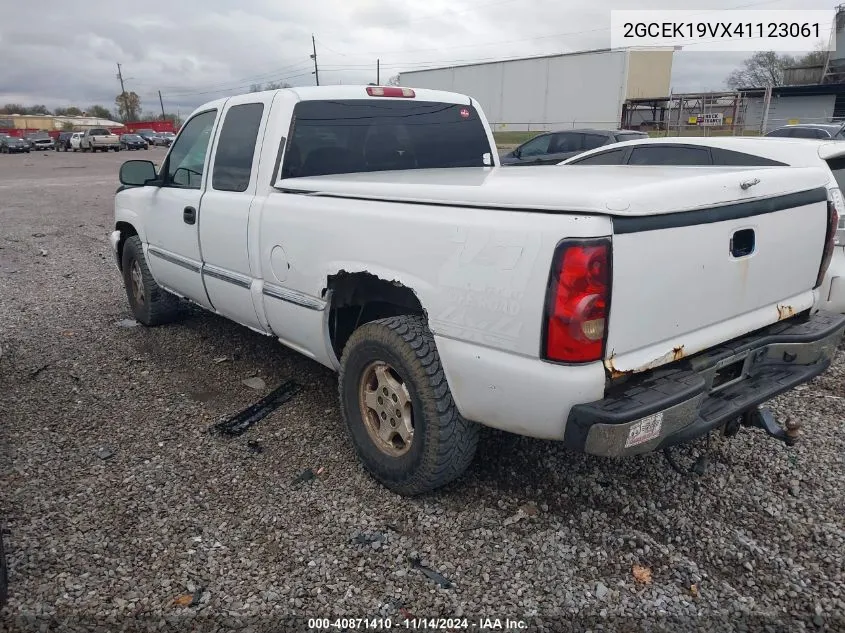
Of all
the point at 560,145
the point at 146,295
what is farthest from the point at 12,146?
the point at 146,295

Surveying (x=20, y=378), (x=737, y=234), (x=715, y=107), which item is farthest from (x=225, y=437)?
(x=715, y=107)

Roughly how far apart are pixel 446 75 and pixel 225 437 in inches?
1942

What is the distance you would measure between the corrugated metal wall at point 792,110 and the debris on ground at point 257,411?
3386 cm

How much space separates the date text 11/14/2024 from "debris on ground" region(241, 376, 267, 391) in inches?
90.1

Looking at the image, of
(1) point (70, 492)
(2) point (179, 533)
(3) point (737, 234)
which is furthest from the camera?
(1) point (70, 492)

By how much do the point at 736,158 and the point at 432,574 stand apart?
4977 millimetres

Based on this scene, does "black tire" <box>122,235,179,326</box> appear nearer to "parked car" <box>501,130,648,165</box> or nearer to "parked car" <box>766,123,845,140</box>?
"parked car" <box>501,130,648,165</box>

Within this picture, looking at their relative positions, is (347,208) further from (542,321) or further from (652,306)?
(652,306)

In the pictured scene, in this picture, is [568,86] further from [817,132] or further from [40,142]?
[40,142]

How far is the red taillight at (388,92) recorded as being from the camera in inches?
163

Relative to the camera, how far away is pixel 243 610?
243cm

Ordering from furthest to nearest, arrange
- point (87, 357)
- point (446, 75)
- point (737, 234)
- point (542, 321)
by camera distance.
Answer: point (446, 75) → point (87, 357) → point (737, 234) → point (542, 321)

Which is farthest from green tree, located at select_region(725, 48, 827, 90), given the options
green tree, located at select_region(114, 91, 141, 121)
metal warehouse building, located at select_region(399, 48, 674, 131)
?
green tree, located at select_region(114, 91, 141, 121)

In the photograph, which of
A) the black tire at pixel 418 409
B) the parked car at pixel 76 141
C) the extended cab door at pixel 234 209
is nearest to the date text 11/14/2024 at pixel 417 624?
the black tire at pixel 418 409
